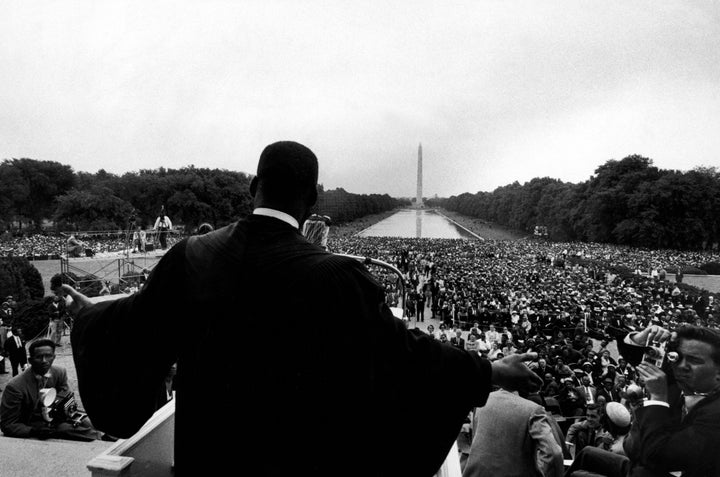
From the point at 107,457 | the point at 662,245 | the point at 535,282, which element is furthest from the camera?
the point at 662,245

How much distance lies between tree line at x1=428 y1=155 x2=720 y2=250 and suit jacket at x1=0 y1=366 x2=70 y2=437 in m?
56.5

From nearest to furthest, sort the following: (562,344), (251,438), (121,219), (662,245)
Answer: (251,438)
(562,344)
(121,219)
(662,245)

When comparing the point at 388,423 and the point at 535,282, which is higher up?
the point at 388,423

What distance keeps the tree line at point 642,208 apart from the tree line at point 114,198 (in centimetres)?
3261

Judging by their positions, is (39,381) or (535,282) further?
(535,282)

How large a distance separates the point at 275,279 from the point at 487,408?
2115 mm

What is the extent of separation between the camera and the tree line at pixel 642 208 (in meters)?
51.2

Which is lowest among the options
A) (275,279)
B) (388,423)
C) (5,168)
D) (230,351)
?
(388,423)

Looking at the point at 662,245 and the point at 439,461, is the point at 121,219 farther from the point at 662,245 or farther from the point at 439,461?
the point at 662,245

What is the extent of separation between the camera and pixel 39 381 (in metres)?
4.83

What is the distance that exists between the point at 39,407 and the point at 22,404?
0.67 ft

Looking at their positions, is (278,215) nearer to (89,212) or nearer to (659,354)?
(659,354)

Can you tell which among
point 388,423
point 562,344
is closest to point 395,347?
point 388,423

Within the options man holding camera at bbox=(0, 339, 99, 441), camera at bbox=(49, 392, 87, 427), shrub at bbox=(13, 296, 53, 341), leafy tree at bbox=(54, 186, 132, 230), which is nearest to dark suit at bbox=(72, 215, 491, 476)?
man holding camera at bbox=(0, 339, 99, 441)
